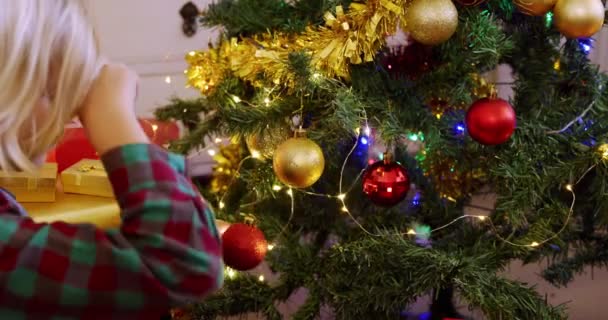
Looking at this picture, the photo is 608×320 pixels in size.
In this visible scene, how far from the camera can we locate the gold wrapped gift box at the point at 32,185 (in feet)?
3.05

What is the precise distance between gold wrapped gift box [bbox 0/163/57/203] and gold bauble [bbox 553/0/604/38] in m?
0.78

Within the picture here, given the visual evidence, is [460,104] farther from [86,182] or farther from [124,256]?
[124,256]

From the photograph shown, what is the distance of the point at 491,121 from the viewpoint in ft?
3.55

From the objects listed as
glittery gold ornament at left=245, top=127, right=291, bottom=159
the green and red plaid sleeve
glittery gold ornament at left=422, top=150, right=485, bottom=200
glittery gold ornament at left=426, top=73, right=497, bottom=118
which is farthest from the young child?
glittery gold ornament at left=422, top=150, right=485, bottom=200

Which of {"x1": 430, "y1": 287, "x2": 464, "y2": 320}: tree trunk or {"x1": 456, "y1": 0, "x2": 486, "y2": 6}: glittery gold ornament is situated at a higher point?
{"x1": 456, "y1": 0, "x2": 486, "y2": 6}: glittery gold ornament

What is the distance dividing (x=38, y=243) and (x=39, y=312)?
49 millimetres

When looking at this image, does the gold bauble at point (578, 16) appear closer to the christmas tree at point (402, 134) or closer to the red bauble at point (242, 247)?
the christmas tree at point (402, 134)

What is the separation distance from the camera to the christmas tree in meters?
1.07

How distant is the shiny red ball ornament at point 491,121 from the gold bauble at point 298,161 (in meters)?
0.25

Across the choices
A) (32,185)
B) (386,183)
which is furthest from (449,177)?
(32,185)

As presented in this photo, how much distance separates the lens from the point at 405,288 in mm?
1129

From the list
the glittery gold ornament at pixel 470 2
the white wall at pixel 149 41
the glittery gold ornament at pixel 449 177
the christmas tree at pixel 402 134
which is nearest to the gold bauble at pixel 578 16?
the christmas tree at pixel 402 134

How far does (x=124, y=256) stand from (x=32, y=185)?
48cm

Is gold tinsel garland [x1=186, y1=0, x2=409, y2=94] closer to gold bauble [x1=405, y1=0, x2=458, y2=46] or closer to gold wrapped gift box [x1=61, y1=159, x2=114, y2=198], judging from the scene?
gold bauble [x1=405, y1=0, x2=458, y2=46]
